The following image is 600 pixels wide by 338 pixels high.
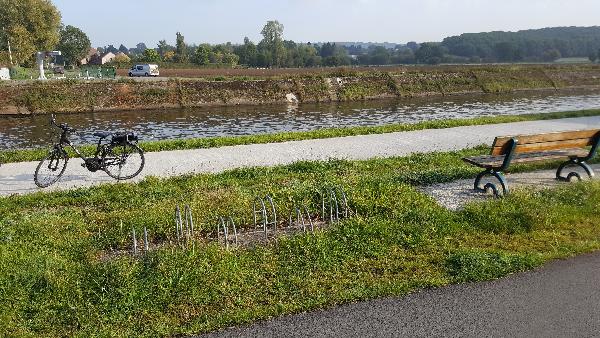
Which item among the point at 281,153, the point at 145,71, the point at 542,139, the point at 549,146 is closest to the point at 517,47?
the point at 145,71

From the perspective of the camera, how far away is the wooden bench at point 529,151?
8438mm

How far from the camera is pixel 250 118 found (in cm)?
3164

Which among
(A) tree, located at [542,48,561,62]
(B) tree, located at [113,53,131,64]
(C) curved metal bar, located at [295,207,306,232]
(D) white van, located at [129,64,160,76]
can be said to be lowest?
(C) curved metal bar, located at [295,207,306,232]

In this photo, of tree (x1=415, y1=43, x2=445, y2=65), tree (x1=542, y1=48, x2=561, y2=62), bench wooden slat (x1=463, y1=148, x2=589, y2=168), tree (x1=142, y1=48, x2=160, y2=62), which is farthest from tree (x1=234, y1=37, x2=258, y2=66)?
bench wooden slat (x1=463, y1=148, x2=589, y2=168)

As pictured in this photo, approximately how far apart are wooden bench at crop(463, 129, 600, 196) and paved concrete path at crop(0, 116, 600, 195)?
14.4ft

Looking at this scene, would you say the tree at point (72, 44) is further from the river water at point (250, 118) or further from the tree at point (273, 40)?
the river water at point (250, 118)

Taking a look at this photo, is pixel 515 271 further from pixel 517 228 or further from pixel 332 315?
pixel 332 315

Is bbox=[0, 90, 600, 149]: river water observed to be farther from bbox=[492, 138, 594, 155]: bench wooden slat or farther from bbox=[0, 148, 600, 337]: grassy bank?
bbox=[492, 138, 594, 155]: bench wooden slat

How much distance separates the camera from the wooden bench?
27.7 feet

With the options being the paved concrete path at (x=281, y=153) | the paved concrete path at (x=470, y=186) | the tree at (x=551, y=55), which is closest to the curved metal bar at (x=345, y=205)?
the paved concrete path at (x=470, y=186)

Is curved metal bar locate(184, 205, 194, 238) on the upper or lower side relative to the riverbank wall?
lower

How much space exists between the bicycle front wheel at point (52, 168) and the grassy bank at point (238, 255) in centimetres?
141

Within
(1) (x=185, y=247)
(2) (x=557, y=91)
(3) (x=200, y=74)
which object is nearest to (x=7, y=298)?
(1) (x=185, y=247)

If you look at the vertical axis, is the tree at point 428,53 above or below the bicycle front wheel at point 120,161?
above
